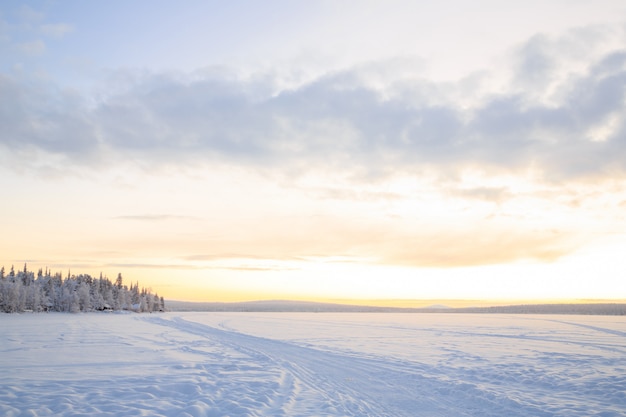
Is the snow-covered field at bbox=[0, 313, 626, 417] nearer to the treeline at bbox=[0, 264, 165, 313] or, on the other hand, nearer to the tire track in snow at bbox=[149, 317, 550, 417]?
the tire track in snow at bbox=[149, 317, 550, 417]

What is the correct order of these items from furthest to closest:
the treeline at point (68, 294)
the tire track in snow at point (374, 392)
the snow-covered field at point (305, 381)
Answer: the treeline at point (68, 294) → the tire track in snow at point (374, 392) → the snow-covered field at point (305, 381)

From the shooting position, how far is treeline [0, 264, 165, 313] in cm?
10931

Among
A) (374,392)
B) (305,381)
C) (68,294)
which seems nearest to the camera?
(374,392)

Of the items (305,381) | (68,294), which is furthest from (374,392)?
(68,294)

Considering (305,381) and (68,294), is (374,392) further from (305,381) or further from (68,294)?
(68,294)

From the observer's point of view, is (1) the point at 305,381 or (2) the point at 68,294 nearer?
(1) the point at 305,381

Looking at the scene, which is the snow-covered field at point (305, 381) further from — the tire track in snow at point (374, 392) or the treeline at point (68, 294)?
the treeline at point (68, 294)

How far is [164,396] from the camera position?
12.8 m

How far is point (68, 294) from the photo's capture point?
128 metres

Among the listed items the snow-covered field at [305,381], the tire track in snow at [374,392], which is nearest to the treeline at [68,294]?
the snow-covered field at [305,381]

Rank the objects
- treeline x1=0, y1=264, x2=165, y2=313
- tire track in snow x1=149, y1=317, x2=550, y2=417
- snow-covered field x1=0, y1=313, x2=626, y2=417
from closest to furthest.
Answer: snow-covered field x1=0, y1=313, x2=626, y2=417 < tire track in snow x1=149, y1=317, x2=550, y2=417 < treeline x1=0, y1=264, x2=165, y2=313

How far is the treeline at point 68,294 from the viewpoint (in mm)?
109312

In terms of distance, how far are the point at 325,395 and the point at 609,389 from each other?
10.3 m

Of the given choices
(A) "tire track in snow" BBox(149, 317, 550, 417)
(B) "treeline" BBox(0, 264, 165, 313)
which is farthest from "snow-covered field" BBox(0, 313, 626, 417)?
(B) "treeline" BBox(0, 264, 165, 313)
